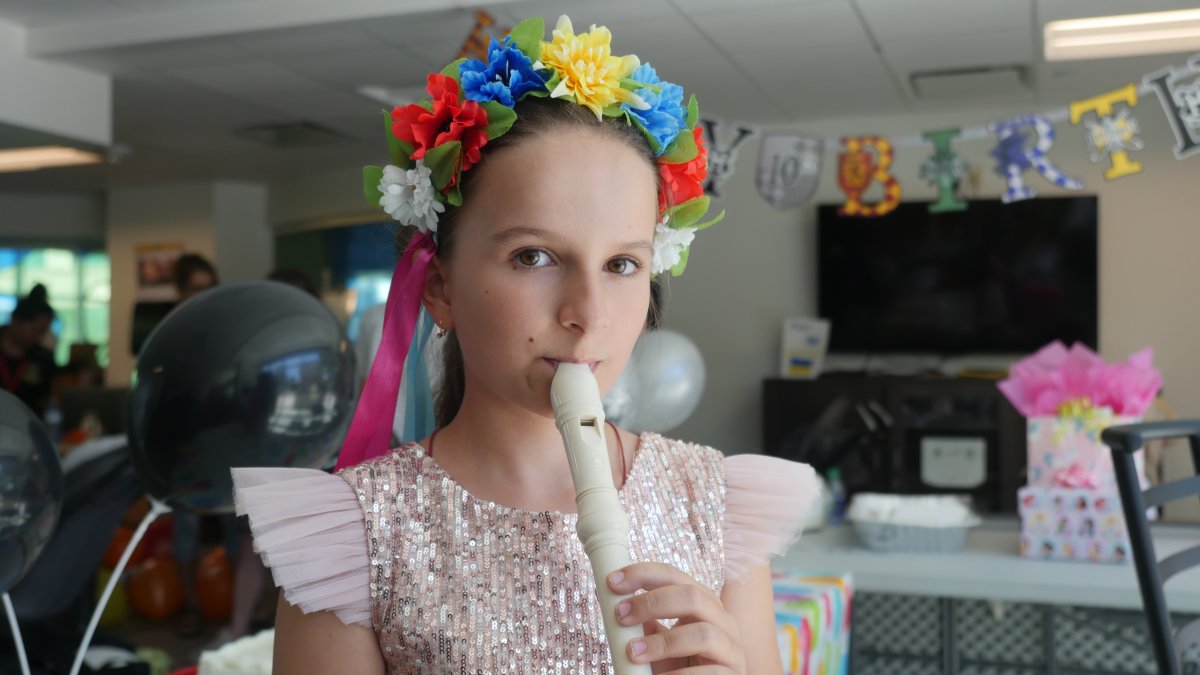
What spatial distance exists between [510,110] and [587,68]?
77 millimetres

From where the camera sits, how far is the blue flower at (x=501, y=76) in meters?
0.88

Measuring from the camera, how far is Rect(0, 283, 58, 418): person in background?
5.32m

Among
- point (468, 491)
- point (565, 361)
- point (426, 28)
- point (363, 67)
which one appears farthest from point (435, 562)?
point (363, 67)

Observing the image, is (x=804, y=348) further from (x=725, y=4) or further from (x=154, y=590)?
(x=154, y=590)

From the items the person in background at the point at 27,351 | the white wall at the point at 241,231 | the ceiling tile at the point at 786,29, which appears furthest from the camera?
the white wall at the point at 241,231

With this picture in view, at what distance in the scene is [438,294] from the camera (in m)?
0.93

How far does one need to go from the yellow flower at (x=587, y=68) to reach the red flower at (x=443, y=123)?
68 mm

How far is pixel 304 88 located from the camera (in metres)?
5.91

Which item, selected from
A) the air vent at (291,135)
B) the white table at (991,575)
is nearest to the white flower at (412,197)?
the white table at (991,575)

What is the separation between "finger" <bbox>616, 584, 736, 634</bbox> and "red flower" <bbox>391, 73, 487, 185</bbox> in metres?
0.37

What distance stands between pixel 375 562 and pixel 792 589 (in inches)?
47.7

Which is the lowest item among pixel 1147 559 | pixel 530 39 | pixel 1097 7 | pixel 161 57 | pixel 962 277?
pixel 1147 559

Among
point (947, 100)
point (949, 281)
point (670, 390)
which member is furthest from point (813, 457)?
point (670, 390)

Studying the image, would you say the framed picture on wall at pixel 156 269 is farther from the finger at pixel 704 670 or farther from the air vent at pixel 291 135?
the finger at pixel 704 670
